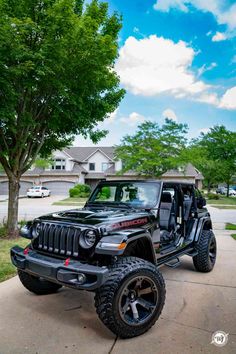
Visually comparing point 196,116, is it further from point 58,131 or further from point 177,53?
point 58,131

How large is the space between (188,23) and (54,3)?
489cm

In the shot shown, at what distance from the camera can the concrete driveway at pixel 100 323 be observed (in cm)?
263

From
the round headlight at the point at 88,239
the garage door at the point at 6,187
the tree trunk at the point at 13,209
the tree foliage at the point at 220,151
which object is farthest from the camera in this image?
the garage door at the point at 6,187

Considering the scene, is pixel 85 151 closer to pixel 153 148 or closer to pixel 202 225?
pixel 153 148

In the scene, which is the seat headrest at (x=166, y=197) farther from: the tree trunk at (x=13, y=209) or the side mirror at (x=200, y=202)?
the tree trunk at (x=13, y=209)

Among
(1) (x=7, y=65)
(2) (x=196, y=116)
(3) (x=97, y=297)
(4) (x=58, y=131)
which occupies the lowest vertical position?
(3) (x=97, y=297)

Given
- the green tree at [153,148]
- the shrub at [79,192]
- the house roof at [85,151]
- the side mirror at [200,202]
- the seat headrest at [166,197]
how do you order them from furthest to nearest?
the house roof at [85,151] → the shrub at [79,192] → the green tree at [153,148] → the side mirror at [200,202] → the seat headrest at [166,197]

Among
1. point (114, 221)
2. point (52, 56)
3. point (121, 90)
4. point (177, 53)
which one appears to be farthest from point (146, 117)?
point (114, 221)

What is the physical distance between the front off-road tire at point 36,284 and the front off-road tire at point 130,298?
149cm

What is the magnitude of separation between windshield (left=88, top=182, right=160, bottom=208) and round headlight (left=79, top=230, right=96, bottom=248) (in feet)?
4.11

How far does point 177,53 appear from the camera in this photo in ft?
33.1

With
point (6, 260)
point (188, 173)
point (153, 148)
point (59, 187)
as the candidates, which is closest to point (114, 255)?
point (6, 260)

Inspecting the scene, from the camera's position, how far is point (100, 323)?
10.3 ft

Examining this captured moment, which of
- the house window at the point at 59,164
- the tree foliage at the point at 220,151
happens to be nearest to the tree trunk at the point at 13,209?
the tree foliage at the point at 220,151
